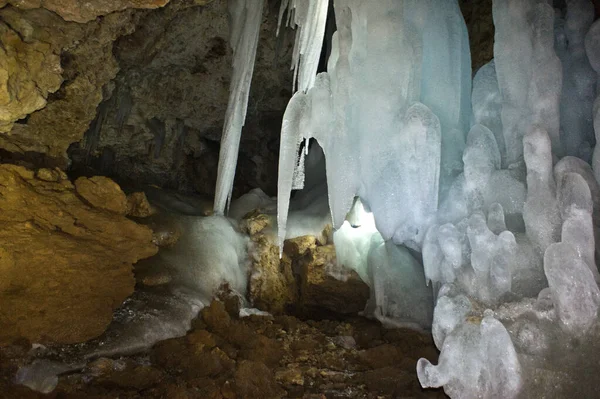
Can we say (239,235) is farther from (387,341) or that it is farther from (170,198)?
(387,341)

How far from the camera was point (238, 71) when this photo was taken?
6.75 metres

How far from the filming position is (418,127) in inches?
175

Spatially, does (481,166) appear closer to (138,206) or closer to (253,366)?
(253,366)

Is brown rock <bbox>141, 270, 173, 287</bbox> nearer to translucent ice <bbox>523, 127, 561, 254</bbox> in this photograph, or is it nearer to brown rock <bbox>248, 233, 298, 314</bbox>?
brown rock <bbox>248, 233, 298, 314</bbox>

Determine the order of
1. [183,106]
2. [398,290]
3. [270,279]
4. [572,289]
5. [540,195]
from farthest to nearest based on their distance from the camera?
1. [183,106]
2. [270,279]
3. [398,290]
4. [540,195]
5. [572,289]

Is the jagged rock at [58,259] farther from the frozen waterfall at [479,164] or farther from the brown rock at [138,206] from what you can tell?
the frozen waterfall at [479,164]

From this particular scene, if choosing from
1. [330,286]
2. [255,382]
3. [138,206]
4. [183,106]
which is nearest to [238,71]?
[183,106]

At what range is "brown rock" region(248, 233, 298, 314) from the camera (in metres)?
6.68

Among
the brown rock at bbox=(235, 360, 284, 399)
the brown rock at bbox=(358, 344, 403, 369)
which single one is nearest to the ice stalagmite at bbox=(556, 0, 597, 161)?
the brown rock at bbox=(358, 344, 403, 369)

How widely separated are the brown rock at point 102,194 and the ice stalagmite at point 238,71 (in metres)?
1.54

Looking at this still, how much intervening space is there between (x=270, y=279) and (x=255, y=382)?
3.04 meters

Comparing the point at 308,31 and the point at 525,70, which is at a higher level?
the point at 308,31

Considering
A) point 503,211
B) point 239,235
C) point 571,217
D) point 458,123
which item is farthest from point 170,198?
point 571,217

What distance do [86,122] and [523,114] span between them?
5559 mm
